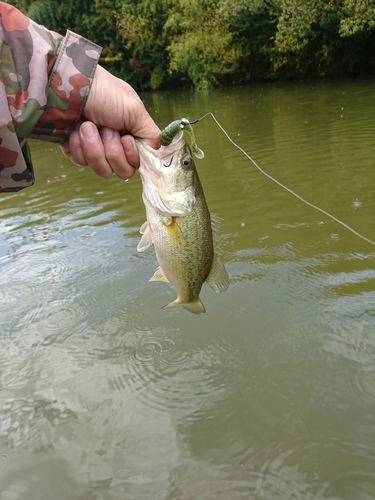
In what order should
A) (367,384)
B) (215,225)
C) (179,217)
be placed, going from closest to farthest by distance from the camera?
1. (179,217)
2. (215,225)
3. (367,384)

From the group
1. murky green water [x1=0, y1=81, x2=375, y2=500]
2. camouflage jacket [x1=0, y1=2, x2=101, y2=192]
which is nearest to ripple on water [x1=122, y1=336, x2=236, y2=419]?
murky green water [x1=0, y1=81, x2=375, y2=500]

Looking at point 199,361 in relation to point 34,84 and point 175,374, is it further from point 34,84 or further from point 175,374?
point 34,84

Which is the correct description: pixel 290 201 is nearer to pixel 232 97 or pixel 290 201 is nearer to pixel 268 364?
pixel 268 364

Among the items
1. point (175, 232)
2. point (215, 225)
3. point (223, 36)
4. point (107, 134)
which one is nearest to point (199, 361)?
point (215, 225)

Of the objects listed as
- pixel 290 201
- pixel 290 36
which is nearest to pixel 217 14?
pixel 290 36

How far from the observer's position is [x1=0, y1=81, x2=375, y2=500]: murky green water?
2756 mm

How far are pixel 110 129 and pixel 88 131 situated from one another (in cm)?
12

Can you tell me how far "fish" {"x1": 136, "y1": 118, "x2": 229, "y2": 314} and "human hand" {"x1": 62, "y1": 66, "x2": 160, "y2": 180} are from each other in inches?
2.4

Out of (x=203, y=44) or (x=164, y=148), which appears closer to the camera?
(x=164, y=148)

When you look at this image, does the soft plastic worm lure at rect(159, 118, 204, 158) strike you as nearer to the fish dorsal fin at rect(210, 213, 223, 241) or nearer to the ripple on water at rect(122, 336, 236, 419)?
the fish dorsal fin at rect(210, 213, 223, 241)

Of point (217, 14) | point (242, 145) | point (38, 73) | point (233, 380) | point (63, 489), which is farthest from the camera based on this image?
point (217, 14)

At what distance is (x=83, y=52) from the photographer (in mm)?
1801

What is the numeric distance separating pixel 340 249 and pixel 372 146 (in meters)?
4.72

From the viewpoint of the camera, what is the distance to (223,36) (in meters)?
25.6
